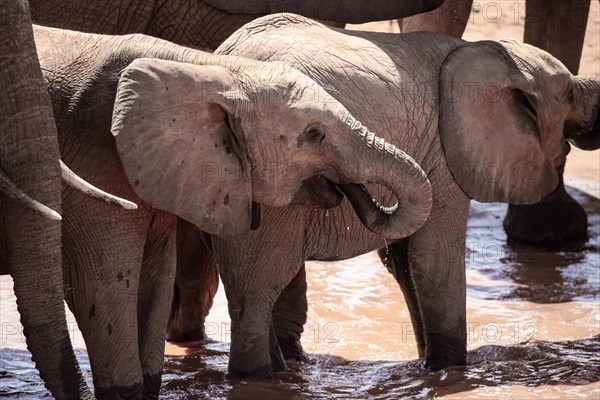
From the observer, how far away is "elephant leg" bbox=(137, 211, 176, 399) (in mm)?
5328

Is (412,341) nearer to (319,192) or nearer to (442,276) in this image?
(442,276)

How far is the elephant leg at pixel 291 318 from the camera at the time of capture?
6.48 m

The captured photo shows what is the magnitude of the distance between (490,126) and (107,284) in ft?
6.49

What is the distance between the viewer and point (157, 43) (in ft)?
16.5

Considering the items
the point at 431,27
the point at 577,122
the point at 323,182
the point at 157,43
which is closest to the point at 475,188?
the point at 577,122

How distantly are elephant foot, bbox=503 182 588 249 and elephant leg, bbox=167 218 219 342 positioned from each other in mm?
2775

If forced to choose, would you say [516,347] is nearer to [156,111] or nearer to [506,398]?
[506,398]

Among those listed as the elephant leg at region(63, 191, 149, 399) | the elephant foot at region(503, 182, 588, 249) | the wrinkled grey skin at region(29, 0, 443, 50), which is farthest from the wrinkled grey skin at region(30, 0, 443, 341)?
the elephant foot at region(503, 182, 588, 249)

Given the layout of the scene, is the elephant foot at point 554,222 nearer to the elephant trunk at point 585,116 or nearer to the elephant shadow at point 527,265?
the elephant shadow at point 527,265

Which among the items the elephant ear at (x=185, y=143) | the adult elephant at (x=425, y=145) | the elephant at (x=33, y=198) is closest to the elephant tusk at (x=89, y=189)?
the elephant at (x=33, y=198)

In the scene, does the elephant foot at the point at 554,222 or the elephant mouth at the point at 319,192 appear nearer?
the elephant mouth at the point at 319,192

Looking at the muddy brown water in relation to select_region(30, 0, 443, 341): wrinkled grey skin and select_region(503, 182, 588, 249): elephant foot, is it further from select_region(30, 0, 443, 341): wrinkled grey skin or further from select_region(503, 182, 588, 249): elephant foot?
select_region(30, 0, 443, 341): wrinkled grey skin

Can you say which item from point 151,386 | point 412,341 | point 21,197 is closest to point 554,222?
point 412,341

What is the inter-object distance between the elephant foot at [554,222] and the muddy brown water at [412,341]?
3.4 inches
